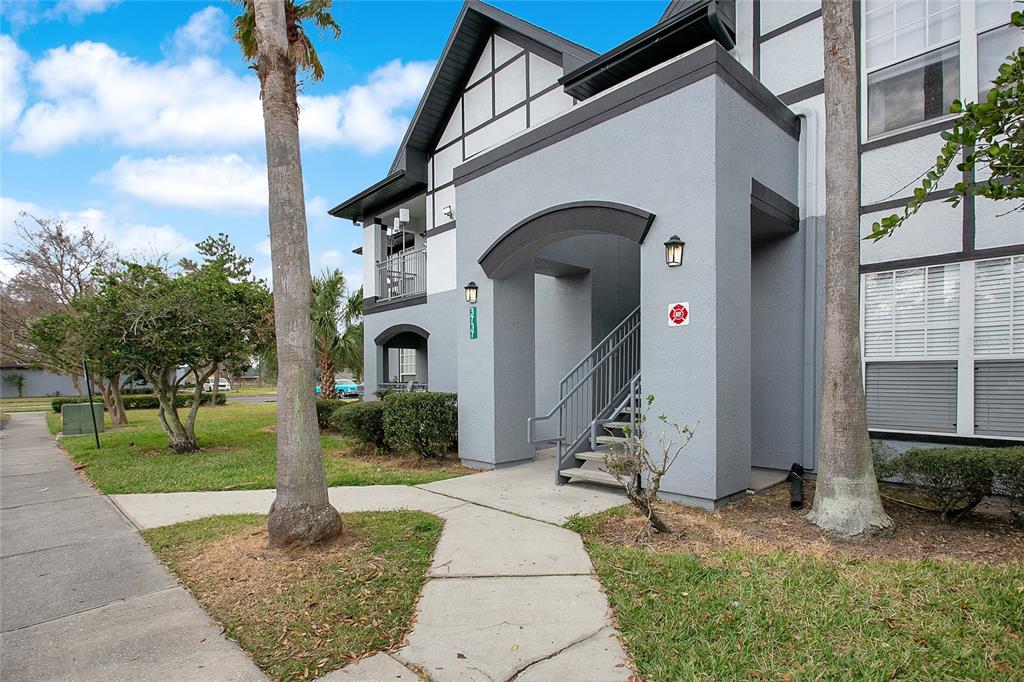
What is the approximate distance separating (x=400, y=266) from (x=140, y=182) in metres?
9.43

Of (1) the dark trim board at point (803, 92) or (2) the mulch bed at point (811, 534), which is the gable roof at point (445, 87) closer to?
(1) the dark trim board at point (803, 92)

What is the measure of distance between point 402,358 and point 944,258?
47.2 feet

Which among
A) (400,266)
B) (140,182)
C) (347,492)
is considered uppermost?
(140,182)

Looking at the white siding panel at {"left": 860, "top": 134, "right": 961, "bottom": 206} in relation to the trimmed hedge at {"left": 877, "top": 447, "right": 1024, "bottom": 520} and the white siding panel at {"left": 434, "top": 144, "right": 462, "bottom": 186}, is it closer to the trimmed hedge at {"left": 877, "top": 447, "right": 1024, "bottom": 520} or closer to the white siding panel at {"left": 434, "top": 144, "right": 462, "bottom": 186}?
the trimmed hedge at {"left": 877, "top": 447, "right": 1024, "bottom": 520}

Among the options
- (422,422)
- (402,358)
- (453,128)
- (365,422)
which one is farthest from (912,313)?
(402,358)

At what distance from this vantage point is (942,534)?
493 centimetres

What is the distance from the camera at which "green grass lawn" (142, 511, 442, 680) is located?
10.6 feet

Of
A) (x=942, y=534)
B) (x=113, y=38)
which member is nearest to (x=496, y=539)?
(x=942, y=534)

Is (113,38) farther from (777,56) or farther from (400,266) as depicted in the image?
(777,56)

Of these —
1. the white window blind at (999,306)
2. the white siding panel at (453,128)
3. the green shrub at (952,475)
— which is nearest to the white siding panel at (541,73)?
the white siding panel at (453,128)

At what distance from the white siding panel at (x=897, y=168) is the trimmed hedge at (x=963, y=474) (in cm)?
342

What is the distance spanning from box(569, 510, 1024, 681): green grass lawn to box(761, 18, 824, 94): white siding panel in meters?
6.61

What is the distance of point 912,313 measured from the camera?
22.0ft

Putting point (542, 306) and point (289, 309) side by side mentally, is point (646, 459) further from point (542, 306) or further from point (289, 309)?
point (542, 306)
